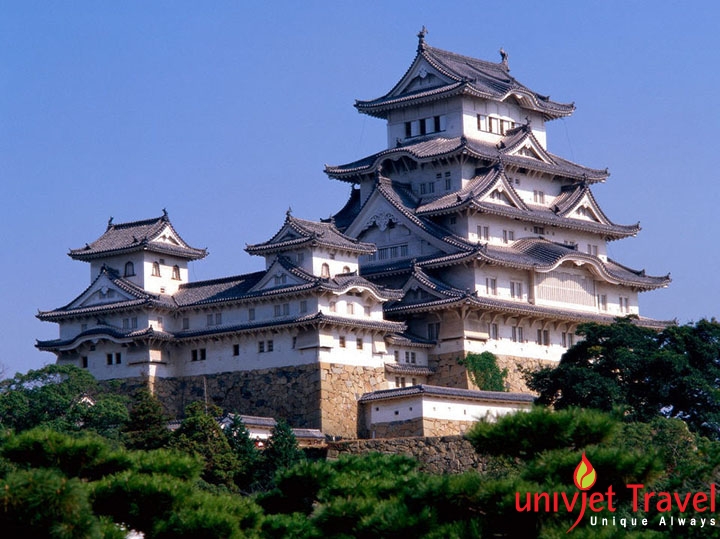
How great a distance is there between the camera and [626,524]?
2717 centimetres

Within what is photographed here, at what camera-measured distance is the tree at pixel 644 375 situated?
54531 mm

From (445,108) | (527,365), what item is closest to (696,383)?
(527,365)

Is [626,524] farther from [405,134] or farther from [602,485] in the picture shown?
[405,134]

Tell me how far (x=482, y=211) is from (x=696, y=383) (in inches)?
598

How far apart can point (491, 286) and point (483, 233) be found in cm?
320

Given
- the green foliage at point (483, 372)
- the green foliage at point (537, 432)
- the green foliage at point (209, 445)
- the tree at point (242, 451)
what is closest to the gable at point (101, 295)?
the tree at point (242, 451)

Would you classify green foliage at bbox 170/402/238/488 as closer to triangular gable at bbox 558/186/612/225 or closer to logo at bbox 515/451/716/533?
logo at bbox 515/451/716/533

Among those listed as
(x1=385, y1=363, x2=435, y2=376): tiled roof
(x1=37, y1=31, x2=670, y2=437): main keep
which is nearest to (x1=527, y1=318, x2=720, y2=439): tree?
(x1=37, y1=31, x2=670, y2=437): main keep

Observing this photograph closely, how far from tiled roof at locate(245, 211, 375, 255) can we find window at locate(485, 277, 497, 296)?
5.42 m

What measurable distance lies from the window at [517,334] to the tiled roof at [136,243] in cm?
1347

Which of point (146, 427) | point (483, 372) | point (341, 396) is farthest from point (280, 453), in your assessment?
point (483, 372)

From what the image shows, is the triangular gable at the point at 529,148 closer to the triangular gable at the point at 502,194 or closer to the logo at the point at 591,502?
the triangular gable at the point at 502,194

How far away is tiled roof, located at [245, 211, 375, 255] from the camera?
60.8 meters

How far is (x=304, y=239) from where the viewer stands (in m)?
60.6
